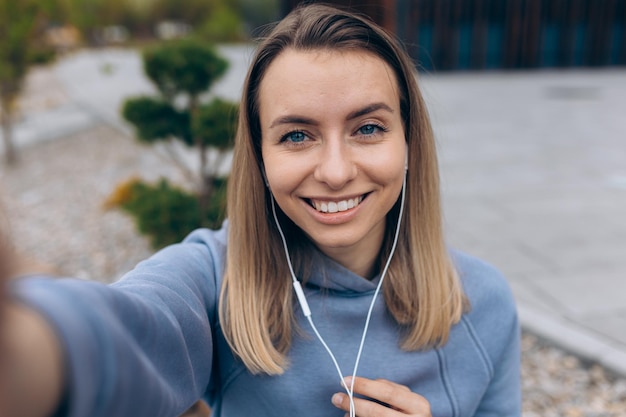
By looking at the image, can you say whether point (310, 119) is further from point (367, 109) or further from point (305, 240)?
point (305, 240)

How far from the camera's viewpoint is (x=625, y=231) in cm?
511

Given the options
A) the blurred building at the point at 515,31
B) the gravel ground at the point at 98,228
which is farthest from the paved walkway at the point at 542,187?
the blurred building at the point at 515,31

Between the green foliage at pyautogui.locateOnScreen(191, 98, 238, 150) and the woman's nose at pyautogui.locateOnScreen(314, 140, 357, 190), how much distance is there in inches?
107

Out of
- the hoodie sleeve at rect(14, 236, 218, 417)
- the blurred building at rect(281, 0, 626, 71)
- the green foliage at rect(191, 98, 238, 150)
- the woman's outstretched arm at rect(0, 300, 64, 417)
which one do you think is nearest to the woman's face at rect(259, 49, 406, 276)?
the hoodie sleeve at rect(14, 236, 218, 417)

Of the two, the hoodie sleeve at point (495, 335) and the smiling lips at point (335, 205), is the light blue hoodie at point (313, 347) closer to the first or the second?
the hoodie sleeve at point (495, 335)

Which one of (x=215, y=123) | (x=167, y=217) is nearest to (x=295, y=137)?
(x=215, y=123)

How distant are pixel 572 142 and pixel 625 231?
12.5 feet

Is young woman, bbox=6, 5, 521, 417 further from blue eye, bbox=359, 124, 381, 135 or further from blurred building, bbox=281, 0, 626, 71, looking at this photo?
blurred building, bbox=281, 0, 626, 71

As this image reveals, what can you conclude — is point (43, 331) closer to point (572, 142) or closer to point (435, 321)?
point (435, 321)

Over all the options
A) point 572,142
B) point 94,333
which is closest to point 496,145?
point 572,142

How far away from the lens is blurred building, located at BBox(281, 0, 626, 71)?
1695cm

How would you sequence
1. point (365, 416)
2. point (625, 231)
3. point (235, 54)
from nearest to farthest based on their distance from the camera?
1. point (365, 416)
2. point (625, 231)
3. point (235, 54)

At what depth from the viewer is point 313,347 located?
1.39 meters

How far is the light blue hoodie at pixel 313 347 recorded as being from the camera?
3.28 ft
